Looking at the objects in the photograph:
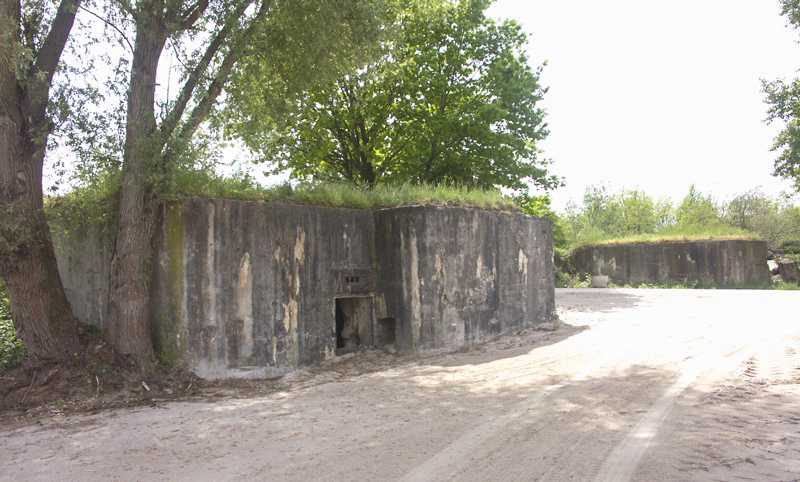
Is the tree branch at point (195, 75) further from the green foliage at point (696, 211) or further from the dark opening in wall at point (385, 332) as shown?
the green foliage at point (696, 211)

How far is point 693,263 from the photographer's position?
79.0 ft

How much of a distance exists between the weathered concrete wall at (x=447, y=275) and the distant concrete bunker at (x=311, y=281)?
0.02 meters

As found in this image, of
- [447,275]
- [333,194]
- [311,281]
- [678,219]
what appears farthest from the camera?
[678,219]

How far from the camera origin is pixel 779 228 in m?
35.1

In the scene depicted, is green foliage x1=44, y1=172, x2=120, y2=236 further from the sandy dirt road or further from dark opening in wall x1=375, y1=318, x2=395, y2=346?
dark opening in wall x1=375, y1=318, x2=395, y2=346

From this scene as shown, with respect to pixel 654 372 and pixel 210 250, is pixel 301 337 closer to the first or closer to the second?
pixel 210 250

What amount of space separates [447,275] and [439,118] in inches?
384

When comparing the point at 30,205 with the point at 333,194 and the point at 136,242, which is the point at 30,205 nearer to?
the point at 136,242

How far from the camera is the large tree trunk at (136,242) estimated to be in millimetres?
7695

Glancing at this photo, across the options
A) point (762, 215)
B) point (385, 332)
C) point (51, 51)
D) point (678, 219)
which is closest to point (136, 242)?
point (51, 51)

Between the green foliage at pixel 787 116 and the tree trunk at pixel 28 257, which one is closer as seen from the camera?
the tree trunk at pixel 28 257

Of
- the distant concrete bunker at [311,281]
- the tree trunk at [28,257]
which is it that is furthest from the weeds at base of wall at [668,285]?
the tree trunk at [28,257]

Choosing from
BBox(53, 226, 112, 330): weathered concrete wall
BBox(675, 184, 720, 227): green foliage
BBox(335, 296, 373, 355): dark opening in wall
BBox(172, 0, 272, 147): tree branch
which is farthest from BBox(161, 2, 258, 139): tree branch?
BBox(675, 184, 720, 227): green foliage

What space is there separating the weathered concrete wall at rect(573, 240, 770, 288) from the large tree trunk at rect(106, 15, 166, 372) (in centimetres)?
2272
